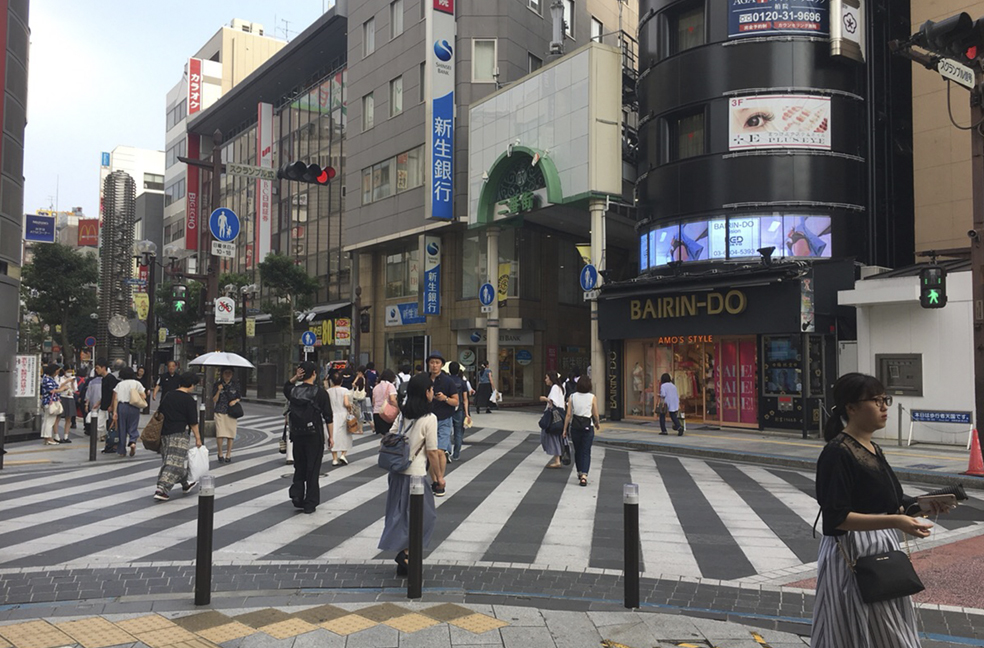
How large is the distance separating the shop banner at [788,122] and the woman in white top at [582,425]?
13.4m

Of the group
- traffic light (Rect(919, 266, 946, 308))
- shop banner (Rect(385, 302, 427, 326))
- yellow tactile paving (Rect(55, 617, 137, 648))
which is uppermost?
shop banner (Rect(385, 302, 427, 326))

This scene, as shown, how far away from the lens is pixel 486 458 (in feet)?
48.7

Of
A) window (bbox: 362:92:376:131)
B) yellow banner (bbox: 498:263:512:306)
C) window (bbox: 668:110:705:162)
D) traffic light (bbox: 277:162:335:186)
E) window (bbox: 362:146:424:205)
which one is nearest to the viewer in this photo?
traffic light (bbox: 277:162:335:186)

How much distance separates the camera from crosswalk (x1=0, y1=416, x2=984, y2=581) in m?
7.17

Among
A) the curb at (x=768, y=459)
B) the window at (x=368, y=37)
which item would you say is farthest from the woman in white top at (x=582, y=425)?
the window at (x=368, y=37)

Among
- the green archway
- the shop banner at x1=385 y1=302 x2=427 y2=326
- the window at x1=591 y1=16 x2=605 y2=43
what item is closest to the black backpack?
the green archway

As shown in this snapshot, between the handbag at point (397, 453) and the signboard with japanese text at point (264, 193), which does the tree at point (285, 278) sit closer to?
the signboard with japanese text at point (264, 193)

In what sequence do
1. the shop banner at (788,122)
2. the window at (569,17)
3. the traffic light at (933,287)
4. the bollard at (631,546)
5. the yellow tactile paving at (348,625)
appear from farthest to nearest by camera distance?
the window at (569,17) < the shop banner at (788,122) < the traffic light at (933,287) < the bollard at (631,546) < the yellow tactile paving at (348,625)

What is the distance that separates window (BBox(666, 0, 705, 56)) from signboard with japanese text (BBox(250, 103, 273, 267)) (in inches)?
1344

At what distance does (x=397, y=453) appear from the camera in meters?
6.72

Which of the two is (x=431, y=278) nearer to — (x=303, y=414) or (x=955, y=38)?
(x=955, y=38)

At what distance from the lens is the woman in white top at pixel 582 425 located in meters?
11.7

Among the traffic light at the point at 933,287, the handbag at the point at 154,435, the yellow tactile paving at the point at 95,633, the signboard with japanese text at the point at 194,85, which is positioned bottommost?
the yellow tactile paving at the point at 95,633

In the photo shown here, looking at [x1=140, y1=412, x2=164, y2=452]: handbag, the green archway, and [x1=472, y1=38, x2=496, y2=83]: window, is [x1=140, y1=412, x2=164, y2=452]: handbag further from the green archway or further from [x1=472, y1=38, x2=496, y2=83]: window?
[x1=472, y1=38, x2=496, y2=83]: window
